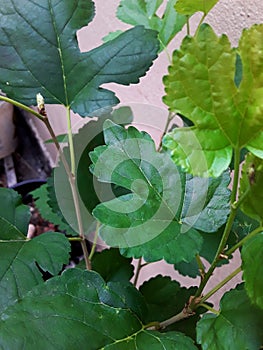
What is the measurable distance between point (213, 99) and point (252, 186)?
0.21 feet

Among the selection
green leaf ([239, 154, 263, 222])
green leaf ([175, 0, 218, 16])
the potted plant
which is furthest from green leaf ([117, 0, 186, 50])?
green leaf ([239, 154, 263, 222])

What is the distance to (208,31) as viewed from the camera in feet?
0.93

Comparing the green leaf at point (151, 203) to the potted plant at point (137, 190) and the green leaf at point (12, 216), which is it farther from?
the green leaf at point (12, 216)

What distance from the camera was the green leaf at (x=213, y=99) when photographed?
0.94 feet

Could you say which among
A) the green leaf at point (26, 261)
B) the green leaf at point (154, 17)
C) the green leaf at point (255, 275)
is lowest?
the green leaf at point (26, 261)

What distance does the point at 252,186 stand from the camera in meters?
0.32

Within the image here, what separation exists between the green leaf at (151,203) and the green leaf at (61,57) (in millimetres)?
108

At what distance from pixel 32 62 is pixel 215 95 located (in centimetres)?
27

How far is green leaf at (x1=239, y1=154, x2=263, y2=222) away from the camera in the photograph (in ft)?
1.06

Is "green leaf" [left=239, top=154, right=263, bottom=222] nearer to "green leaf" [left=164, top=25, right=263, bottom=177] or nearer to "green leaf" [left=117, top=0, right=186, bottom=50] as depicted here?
"green leaf" [left=164, top=25, right=263, bottom=177]

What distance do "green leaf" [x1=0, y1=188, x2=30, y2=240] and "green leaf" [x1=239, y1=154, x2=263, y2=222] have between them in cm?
26

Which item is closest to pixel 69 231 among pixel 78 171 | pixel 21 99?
pixel 78 171

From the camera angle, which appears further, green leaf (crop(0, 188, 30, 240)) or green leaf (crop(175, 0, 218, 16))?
green leaf (crop(0, 188, 30, 240))

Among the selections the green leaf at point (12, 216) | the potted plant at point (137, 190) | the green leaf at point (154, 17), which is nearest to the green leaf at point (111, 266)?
the potted plant at point (137, 190)
